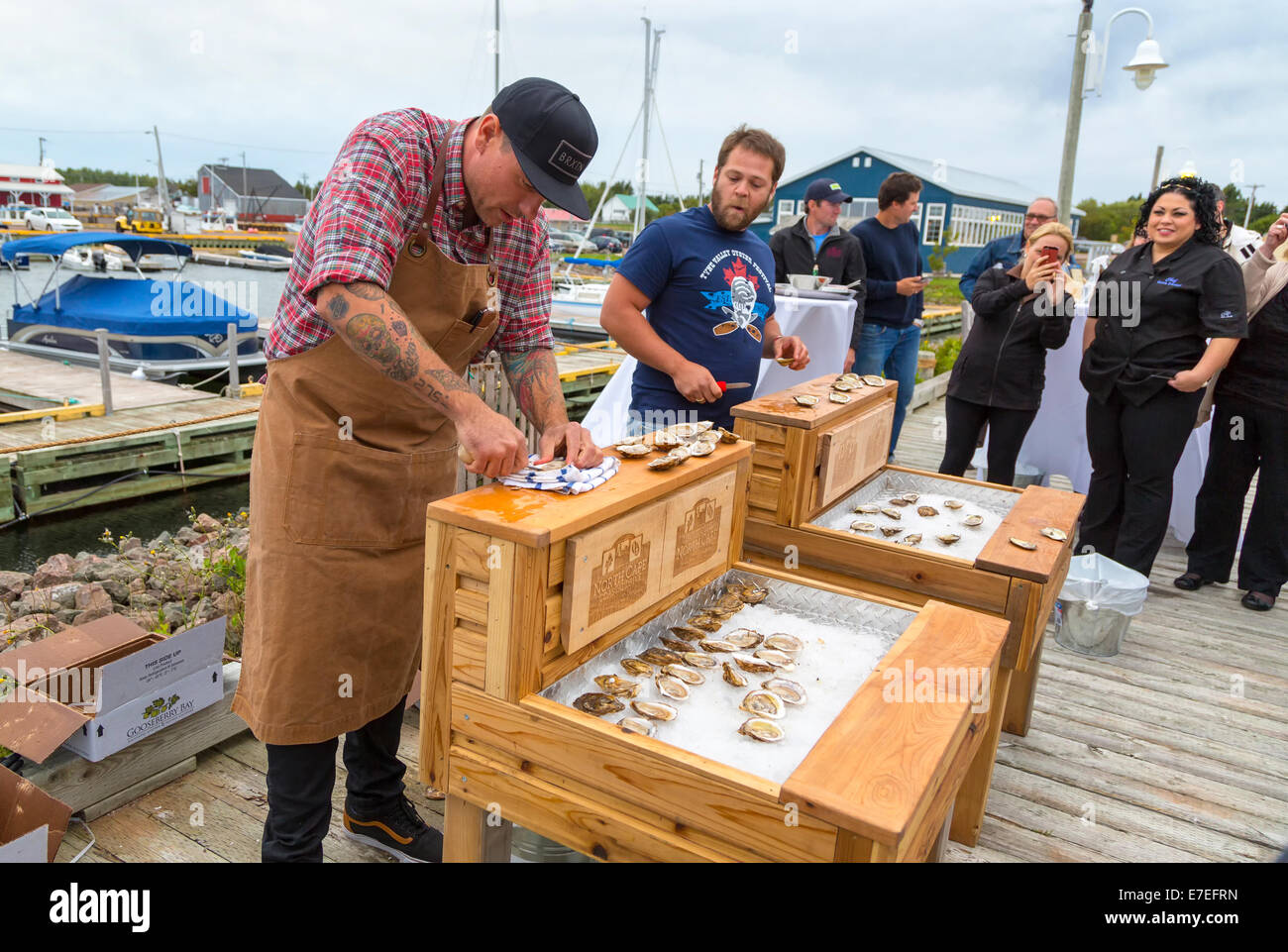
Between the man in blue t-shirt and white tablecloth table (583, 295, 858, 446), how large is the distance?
1726mm

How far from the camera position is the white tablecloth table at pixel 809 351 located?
5.04 metres

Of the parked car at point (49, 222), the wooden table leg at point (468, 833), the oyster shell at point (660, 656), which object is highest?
the parked car at point (49, 222)

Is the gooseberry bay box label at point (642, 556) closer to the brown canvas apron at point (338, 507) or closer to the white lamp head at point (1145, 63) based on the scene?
the brown canvas apron at point (338, 507)

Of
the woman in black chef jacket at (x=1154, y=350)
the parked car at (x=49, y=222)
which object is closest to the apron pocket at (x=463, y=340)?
the woman in black chef jacket at (x=1154, y=350)

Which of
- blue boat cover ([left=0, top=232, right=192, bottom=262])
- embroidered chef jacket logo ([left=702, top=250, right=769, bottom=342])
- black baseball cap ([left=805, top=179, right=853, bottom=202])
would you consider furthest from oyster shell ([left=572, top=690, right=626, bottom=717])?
blue boat cover ([left=0, top=232, right=192, bottom=262])

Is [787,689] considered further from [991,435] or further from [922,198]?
[922,198]

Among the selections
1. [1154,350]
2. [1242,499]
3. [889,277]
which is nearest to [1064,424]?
[1242,499]

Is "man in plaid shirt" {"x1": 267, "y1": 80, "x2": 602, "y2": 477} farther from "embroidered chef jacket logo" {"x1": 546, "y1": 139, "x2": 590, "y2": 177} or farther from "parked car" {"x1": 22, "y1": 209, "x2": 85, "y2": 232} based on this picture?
"parked car" {"x1": 22, "y1": 209, "x2": 85, "y2": 232}

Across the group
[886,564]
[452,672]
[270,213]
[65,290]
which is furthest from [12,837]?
[270,213]

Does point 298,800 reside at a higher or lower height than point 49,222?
lower

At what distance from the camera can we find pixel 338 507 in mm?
1874

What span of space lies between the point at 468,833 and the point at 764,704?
683mm

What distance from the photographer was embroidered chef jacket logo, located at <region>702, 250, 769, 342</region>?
3.11m

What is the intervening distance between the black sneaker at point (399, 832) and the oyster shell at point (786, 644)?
3.39 feet
